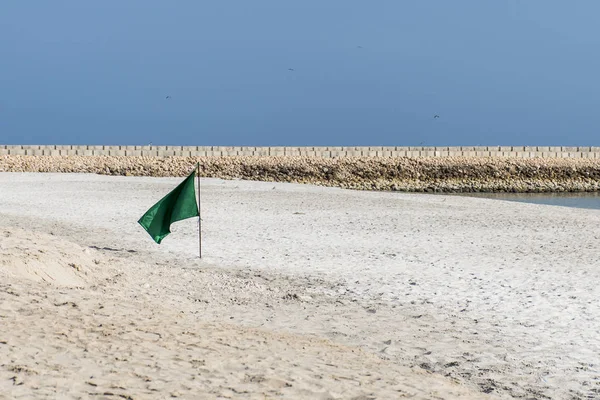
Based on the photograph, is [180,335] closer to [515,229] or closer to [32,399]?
[32,399]

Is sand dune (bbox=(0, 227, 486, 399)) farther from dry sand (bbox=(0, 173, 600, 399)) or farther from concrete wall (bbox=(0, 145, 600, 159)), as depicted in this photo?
concrete wall (bbox=(0, 145, 600, 159))

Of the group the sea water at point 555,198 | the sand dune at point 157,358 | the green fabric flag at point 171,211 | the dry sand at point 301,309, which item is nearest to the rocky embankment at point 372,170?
the sea water at point 555,198

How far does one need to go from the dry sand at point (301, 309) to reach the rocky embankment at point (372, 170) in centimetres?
2415

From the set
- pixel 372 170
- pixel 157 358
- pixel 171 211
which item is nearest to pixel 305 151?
pixel 372 170

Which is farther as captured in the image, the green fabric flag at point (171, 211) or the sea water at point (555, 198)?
the sea water at point (555, 198)

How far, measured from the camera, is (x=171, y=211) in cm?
1259

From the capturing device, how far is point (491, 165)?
47438mm

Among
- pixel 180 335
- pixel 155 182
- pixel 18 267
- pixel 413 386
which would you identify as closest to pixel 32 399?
pixel 180 335

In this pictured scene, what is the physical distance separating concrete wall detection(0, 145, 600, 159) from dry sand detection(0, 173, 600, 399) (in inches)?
1196

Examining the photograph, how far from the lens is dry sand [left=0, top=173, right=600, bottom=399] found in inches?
242

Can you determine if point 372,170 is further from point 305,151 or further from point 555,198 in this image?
point 555,198

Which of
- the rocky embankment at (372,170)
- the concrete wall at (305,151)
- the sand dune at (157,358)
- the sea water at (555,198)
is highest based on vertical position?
the concrete wall at (305,151)

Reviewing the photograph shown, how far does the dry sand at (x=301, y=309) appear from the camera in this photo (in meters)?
6.14

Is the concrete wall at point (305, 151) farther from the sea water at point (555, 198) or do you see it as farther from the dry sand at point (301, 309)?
the dry sand at point (301, 309)
